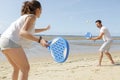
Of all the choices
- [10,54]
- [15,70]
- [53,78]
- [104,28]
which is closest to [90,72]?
[53,78]

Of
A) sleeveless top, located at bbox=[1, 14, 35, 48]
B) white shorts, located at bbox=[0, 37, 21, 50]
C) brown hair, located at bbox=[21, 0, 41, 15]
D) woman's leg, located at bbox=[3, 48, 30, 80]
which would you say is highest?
brown hair, located at bbox=[21, 0, 41, 15]

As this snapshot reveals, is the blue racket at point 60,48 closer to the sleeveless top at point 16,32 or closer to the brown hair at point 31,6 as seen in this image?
the sleeveless top at point 16,32

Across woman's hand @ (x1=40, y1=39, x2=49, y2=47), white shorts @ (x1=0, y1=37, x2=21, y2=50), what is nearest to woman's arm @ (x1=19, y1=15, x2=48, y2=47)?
woman's hand @ (x1=40, y1=39, x2=49, y2=47)

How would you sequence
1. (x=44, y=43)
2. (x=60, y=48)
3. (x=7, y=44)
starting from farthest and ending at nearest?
(x=60, y=48) < (x=7, y=44) < (x=44, y=43)

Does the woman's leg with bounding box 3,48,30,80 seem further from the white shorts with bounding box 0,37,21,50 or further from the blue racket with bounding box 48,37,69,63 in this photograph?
the blue racket with bounding box 48,37,69,63

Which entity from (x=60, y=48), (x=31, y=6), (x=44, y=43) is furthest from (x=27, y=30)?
(x=60, y=48)

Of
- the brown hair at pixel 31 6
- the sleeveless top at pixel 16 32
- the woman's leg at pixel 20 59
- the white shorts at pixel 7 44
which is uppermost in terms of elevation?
the brown hair at pixel 31 6

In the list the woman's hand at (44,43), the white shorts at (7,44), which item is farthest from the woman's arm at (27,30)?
the white shorts at (7,44)

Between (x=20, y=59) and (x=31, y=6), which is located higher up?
(x=31, y=6)

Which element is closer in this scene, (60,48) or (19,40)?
(19,40)

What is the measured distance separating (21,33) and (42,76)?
363 cm

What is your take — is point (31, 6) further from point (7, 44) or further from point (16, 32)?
point (7, 44)

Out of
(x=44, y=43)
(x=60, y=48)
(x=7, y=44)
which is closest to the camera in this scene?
(x=44, y=43)

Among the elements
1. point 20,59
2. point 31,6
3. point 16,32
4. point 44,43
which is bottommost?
point 20,59
